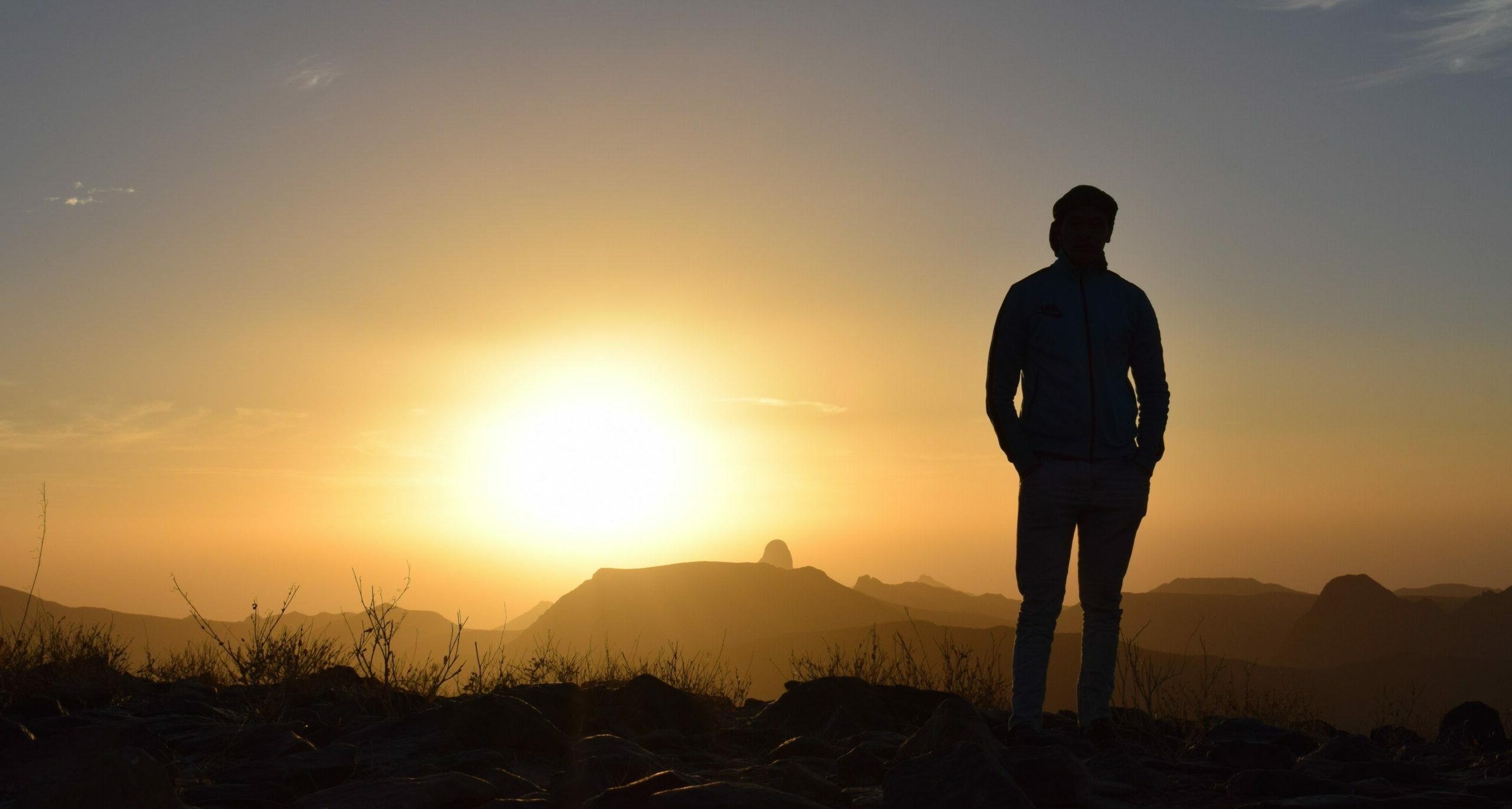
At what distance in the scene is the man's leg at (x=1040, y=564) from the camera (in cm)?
439

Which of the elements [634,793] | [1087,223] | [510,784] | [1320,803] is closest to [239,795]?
[510,784]

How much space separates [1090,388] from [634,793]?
2.77 m

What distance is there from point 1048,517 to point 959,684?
2.31 m

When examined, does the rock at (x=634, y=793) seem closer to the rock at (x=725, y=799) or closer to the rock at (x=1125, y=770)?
the rock at (x=725, y=799)

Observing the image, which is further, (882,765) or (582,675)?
(582,675)

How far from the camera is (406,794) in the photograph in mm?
2848

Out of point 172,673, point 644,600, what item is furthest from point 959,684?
point 644,600

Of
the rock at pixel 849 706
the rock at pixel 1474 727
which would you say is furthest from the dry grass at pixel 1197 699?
the rock at pixel 849 706

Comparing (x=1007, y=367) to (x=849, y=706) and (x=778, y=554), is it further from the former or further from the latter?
(x=778, y=554)

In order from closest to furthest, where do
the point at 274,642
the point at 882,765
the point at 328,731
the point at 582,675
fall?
the point at 882,765, the point at 328,731, the point at 274,642, the point at 582,675

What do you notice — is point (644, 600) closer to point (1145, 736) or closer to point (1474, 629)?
point (1474, 629)

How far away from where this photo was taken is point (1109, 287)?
4.67 m

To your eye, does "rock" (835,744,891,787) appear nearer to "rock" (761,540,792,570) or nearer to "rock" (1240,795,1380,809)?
"rock" (1240,795,1380,809)

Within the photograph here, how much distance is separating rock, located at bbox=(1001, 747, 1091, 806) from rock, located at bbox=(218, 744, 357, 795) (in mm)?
2171
